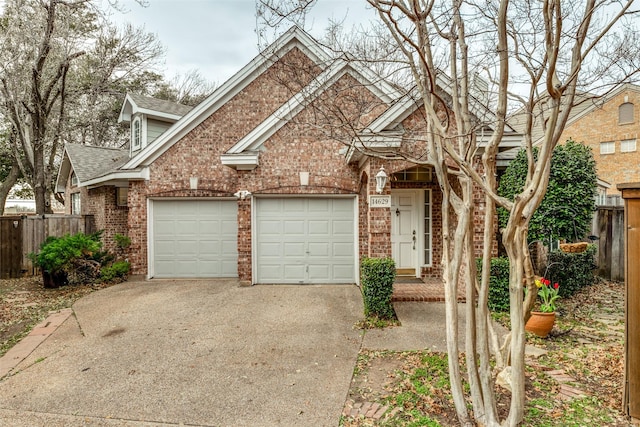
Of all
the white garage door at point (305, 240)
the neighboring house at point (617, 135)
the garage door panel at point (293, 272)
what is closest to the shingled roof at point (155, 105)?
the white garage door at point (305, 240)

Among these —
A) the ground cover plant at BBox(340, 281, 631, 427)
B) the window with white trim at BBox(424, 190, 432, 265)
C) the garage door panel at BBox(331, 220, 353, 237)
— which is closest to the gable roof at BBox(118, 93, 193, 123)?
the garage door panel at BBox(331, 220, 353, 237)

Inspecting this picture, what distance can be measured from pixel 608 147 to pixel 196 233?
1969 cm

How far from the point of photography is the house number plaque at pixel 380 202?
7280 millimetres

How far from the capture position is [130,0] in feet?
33.1

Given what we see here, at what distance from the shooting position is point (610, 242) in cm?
961

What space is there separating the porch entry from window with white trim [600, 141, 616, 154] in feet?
48.3

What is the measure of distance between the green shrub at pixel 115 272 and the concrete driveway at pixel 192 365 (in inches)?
79.5

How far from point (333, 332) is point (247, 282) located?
382 centimetres

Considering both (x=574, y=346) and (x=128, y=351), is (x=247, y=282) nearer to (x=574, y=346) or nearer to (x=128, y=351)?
(x=128, y=351)

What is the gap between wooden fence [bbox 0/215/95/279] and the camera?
10625 mm

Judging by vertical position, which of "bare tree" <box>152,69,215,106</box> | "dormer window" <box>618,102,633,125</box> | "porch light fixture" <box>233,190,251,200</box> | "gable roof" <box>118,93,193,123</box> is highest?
"bare tree" <box>152,69,215,106</box>

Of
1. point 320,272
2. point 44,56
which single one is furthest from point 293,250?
point 44,56

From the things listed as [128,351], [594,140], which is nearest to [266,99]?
[128,351]

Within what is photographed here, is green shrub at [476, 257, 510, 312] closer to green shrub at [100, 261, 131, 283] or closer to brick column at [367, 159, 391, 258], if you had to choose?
brick column at [367, 159, 391, 258]
